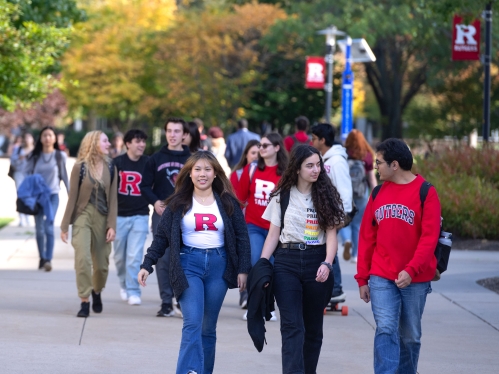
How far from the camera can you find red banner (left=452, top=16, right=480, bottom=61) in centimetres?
1634

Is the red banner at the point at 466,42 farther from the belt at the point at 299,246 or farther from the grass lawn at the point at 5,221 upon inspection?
the belt at the point at 299,246

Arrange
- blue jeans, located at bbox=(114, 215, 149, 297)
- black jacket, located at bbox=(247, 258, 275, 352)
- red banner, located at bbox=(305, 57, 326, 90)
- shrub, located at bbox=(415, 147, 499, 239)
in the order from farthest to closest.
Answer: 1. red banner, located at bbox=(305, 57, 326, 90)
2. shrub, located at bbox=(415, 147, 499, 239)
3. blue jeans, located at bbox=(114, 215, 149, 297)
4. black jacket, located at bbox=(247, 258, 275, 352)

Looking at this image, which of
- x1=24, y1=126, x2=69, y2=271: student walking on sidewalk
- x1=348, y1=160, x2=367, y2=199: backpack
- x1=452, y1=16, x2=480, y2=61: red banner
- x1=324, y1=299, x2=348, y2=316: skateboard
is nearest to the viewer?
x1=324, y1=299, x2=348, y2=316: skateboard

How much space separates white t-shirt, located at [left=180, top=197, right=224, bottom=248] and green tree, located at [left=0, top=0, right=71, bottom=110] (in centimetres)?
811

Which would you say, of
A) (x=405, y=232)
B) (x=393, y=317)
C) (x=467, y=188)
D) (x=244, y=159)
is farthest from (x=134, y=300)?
(x=467, y=188)

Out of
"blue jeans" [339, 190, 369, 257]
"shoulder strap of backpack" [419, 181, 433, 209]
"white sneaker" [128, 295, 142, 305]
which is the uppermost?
"shoulder strap of backpack" [419, 181, 433, 209]

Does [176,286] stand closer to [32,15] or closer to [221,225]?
[221,225]

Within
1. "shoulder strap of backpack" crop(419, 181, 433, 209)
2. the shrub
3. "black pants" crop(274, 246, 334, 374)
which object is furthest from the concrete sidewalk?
the shrub

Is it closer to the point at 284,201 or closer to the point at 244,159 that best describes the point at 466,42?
the point at 244,159

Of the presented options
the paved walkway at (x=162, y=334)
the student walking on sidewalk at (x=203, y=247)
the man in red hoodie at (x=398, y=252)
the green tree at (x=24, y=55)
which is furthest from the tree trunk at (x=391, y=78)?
the man in red hoodie at (x=398, y=252)

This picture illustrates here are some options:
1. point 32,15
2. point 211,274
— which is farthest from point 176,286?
point 32,15

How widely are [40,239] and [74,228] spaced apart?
3.33m

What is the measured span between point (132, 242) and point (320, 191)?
394 centimetres

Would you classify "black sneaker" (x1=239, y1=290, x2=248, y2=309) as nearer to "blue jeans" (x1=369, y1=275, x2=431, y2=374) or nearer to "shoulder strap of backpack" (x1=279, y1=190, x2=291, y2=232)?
"shoulder strap of backpack" (x1=279, y1=190, x2=291, y2=232)
